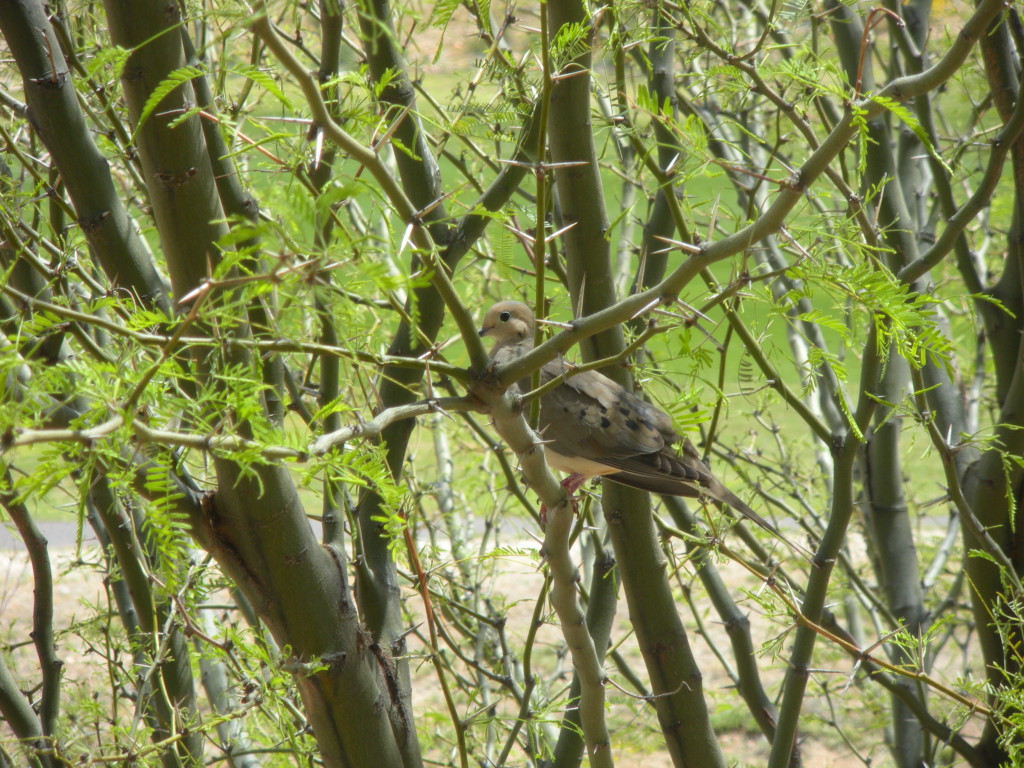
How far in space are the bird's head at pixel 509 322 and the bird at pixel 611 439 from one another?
615mm

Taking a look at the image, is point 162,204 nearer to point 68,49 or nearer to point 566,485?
point 68,49

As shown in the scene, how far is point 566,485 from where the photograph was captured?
2.68 meters

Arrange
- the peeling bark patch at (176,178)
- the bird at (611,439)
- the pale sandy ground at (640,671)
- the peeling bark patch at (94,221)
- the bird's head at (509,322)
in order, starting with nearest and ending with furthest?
1. the peeling bark patch at (176,178)
2. the peeling bark patch at (94,221)
3. the bird at (611,439)
4. the bird's head at (509,322)
5. the pale sandy ground at (640,671)

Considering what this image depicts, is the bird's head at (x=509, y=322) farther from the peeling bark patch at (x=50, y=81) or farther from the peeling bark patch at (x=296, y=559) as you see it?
the peeling bark patch at (x=50, y=81)

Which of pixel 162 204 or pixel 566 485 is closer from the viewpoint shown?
pixel 162 204

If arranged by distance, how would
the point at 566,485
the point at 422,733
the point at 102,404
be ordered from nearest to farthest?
the point at 102,404, the point at 566,485, the point at 422,733

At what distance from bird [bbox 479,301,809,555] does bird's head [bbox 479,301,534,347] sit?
615 millimetres

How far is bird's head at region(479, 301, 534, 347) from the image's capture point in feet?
11.3

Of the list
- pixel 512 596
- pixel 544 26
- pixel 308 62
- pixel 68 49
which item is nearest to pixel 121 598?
pixel 68 49

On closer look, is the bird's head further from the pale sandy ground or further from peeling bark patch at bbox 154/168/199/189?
peeling bark patch at bbox 154/168/199/189

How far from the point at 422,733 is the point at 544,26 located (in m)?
3.35

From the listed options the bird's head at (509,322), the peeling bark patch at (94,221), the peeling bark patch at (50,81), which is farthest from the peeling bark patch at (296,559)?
the bird's head at (509,322)

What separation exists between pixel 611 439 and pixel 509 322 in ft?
2.97

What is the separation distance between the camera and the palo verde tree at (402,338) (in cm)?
104
